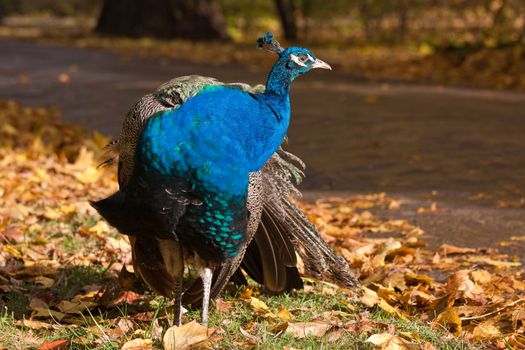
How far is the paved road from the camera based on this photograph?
19.9 ft

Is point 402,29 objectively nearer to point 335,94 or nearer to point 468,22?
point 468,22

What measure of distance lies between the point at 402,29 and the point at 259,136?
15.4 metres

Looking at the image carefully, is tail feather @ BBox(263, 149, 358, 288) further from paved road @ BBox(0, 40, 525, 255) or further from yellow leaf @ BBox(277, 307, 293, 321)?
paved road @ BBox(0, 40, 525, 255)

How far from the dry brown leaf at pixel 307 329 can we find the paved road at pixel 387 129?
5.55 ft

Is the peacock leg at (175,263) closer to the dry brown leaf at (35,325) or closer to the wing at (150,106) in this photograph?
the wing at (150,106)

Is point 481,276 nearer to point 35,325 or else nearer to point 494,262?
point 494,262

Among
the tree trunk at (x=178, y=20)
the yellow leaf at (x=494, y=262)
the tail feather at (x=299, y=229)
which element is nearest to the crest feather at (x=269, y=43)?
the tail feather at (x=299, y=229)

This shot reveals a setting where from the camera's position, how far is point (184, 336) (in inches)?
129

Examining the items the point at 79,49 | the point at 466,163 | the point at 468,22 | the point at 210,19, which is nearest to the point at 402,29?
the point at 468,22

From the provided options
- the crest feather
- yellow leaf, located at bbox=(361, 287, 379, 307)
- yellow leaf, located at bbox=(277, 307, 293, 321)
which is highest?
the crest feather

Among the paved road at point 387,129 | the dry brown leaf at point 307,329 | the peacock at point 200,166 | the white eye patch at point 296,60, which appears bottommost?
the paved road at point 387,129

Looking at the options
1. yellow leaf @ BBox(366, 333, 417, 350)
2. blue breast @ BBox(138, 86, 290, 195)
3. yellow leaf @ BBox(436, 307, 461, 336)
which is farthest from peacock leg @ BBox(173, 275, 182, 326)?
yellow leaf @ BBox(436, 307, 461, 336)

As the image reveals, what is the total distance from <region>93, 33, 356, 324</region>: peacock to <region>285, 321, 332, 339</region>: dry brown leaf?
0.35 metres

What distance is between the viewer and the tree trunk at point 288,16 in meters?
18.9
